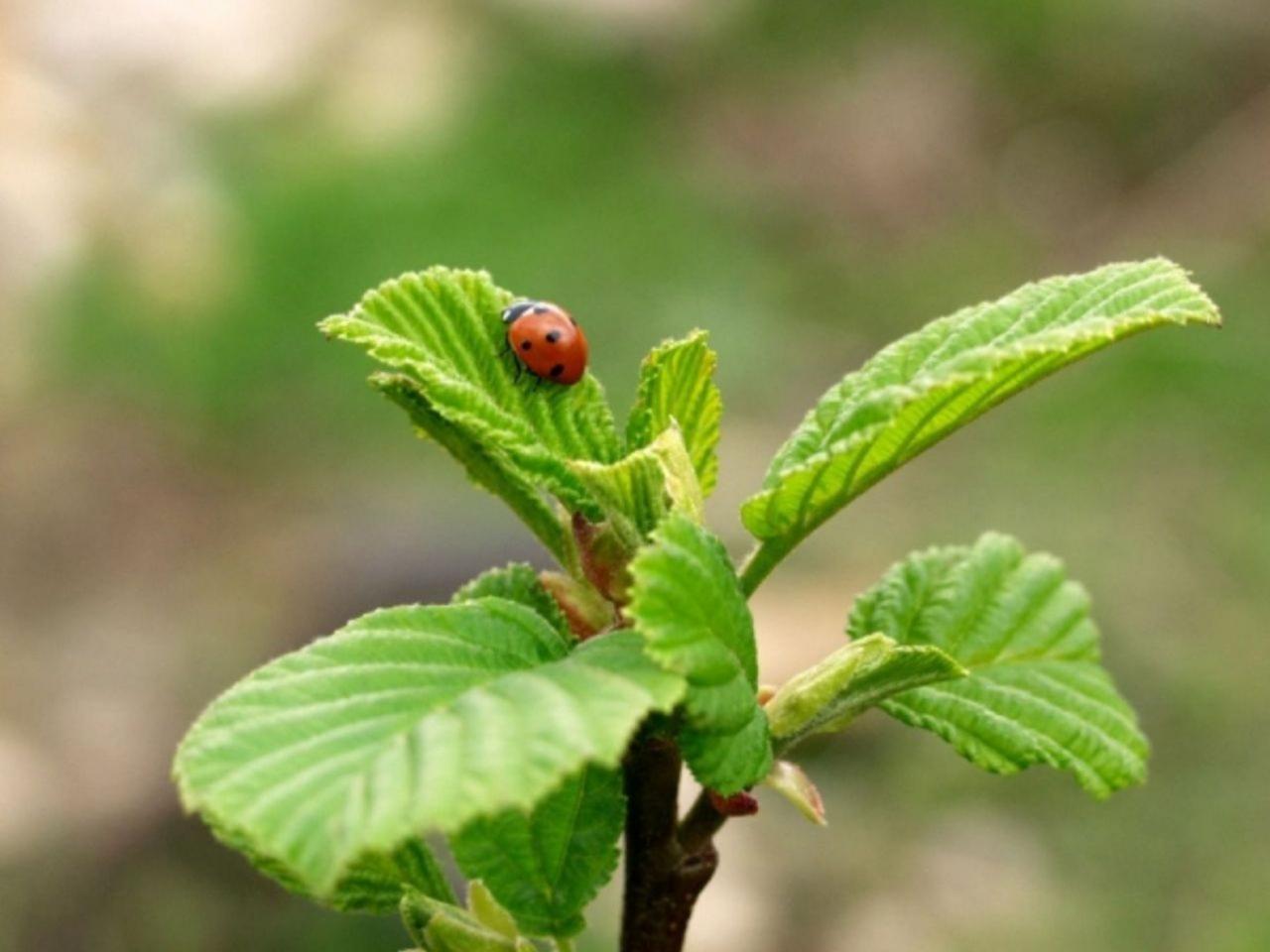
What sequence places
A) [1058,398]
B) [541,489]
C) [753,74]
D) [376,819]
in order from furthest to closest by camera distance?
1. [753,74]
2. [1058,398]
3. [541,489]
4. [376,819]

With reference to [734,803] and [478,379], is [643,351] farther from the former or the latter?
[734,803]

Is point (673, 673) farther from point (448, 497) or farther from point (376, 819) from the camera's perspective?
point (448, 497)

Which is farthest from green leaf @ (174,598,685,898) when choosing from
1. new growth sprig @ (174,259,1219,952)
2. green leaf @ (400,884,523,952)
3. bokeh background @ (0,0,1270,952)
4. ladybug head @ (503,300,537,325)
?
bokeh background @ (0,0,1270,952)

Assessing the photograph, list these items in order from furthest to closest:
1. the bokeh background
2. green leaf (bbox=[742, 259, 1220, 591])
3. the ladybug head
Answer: the bokeh background < the ladybug head < green leaf (bbox=[742, 259, 1220, 591])

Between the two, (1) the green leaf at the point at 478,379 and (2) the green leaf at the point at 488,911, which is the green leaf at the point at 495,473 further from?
(2) the green leaf at the point at 488,911

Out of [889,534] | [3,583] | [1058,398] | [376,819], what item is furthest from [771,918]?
[376,819]

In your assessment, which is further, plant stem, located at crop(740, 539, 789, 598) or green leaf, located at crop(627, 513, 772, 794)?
plant stem, located at crop(740, 539, 789, 598)

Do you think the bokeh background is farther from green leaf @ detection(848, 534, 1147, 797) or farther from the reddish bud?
the reddish bud
